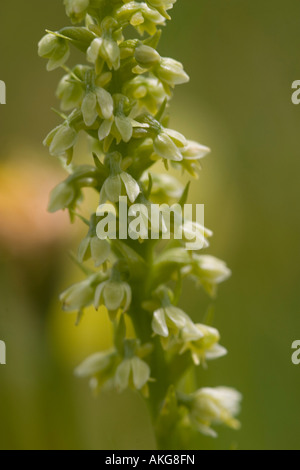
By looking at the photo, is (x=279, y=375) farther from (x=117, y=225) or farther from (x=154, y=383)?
(x=117, y=225)

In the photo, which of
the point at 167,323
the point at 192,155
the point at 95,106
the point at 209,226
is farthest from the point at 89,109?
the point at 209,226

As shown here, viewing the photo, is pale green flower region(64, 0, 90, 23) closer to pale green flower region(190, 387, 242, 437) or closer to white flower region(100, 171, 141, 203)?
white flower region(100, 171, 141, 203)

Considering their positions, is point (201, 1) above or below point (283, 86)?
above

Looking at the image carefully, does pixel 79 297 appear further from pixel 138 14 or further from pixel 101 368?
pixel 138 14

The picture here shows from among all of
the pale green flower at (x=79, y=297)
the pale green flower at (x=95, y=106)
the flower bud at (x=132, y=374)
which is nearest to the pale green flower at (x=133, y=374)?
the flower bud at (x=132, y=374)

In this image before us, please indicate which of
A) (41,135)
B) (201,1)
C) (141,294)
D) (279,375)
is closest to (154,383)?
(141,294)

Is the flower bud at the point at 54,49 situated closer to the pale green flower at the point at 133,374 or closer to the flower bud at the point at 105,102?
the flower bud at the point at 105,102
